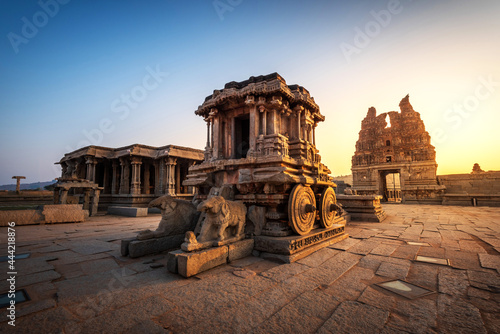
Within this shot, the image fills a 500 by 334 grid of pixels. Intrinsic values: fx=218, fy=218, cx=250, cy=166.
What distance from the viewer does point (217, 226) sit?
3695 millimetres

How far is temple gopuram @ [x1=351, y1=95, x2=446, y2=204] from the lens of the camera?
75.2 ft

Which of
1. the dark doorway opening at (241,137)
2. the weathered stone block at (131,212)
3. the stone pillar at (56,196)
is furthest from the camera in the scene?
the stone pillar at (56,196)

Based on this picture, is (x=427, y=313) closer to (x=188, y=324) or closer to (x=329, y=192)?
(x=188, y=324)

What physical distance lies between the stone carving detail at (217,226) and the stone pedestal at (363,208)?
6973 mm

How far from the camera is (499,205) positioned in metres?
15.3

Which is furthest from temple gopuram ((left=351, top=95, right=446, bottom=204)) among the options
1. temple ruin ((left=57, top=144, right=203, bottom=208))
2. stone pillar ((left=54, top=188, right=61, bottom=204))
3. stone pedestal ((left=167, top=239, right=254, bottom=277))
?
stone pillar ((left=54, top=188, right=61, bottom=204))

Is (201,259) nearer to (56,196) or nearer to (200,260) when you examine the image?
(200,260)

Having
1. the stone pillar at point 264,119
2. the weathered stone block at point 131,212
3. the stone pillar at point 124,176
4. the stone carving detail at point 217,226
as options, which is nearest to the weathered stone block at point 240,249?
the stone carving detail at point 217,226

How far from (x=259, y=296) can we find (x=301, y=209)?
239cm

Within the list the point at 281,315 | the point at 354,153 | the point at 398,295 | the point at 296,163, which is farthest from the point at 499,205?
the point at 281,315

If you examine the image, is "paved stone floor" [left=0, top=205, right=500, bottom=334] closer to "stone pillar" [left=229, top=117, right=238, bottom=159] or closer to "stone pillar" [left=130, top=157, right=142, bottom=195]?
"stone pillar" [left=229, top=117, right=238, bottom=159]

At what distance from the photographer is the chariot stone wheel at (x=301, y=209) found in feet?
13.9

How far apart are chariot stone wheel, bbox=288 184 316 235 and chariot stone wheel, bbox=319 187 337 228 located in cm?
43

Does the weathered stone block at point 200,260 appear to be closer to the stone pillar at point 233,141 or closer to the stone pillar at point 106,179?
the stone pillar at point 233,141
